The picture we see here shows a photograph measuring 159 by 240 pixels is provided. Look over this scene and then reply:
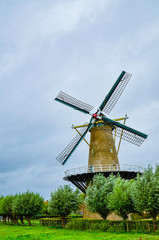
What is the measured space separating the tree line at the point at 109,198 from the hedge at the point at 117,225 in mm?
900

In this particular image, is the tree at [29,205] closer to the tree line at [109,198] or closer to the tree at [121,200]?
the tree line at [109,198]

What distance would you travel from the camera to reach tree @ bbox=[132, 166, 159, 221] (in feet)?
62.5

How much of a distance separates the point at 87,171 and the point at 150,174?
10.2 m

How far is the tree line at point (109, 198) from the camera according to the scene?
1947 cm

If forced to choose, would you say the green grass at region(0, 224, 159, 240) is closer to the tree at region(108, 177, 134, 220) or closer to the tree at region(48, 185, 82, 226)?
the tree at region(108, 177, 134, 220)

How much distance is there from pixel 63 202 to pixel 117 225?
871 cm

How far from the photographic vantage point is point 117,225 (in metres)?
21.3

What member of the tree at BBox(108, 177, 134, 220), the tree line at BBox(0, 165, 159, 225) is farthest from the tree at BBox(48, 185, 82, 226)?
the tree at BBox(108, 177, 134, 220)

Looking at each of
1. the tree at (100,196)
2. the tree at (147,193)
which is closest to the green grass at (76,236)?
the tree at (147,193)

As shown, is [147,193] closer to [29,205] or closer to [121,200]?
[121,200]

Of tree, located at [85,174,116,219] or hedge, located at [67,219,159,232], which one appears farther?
tree, located at [85,174,116,219]

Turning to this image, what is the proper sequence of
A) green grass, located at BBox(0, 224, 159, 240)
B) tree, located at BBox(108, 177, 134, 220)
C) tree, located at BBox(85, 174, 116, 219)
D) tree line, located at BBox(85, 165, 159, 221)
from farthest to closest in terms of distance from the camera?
tree, located at BBox(85, 174, 116, 219), tree, located at BBox(108, 177, 134, 220), tree line, located at BBox(85, 165, 159, 221), green grass, located at BBox(0, 224, 159, 240)

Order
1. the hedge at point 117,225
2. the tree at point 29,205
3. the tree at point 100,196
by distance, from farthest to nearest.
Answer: the tree at point 29,205 → the tree at point 100,196 → the hedge at point 117,225

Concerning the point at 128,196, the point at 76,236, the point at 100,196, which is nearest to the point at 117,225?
the point at 128,196
